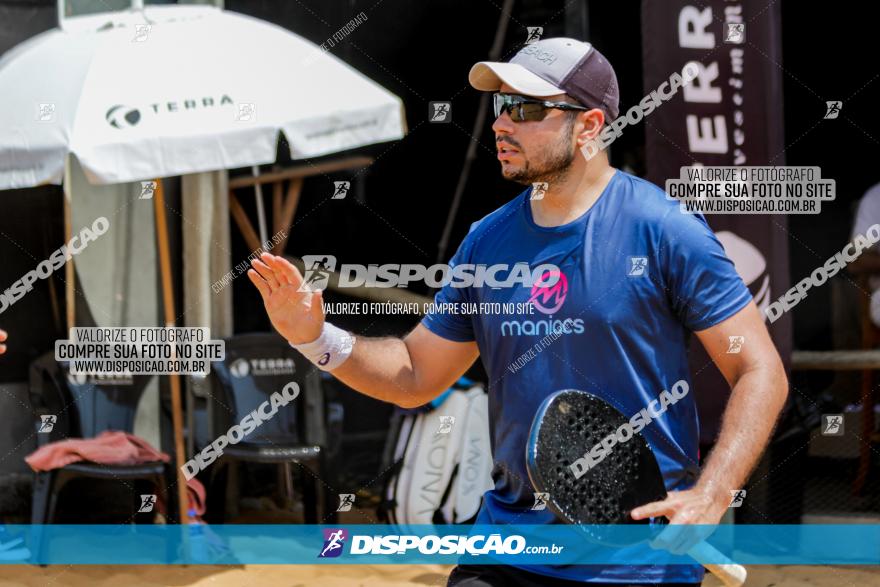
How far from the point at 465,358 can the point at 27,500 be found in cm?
315

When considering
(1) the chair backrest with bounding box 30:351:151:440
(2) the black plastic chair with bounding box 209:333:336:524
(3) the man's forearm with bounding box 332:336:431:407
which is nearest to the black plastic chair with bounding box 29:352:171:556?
(1) the chair backrest with bounding box 30:351:151:440

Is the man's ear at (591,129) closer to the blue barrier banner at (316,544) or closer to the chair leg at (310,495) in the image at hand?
the blue barrier banner at (316,544)

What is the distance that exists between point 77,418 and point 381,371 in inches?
111

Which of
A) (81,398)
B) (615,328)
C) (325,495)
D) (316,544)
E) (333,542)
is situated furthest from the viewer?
(81,398)

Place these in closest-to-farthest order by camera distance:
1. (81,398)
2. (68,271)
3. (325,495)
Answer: (325,495) < (81,398) < (68,271)

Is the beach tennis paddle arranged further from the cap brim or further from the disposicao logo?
the disposicao logo

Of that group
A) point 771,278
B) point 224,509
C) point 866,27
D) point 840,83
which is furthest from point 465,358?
point 866,27

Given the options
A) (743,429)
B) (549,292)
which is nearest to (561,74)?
(549,292)

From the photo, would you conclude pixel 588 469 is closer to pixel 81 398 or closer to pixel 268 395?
pixel 268 395

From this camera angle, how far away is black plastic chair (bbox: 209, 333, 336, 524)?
5023 mm

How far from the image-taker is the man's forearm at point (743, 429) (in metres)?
2.33

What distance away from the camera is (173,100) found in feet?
14.8

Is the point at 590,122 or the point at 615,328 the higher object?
the point at 590,122

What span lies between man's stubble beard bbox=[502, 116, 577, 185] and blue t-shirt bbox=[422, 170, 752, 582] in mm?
159
